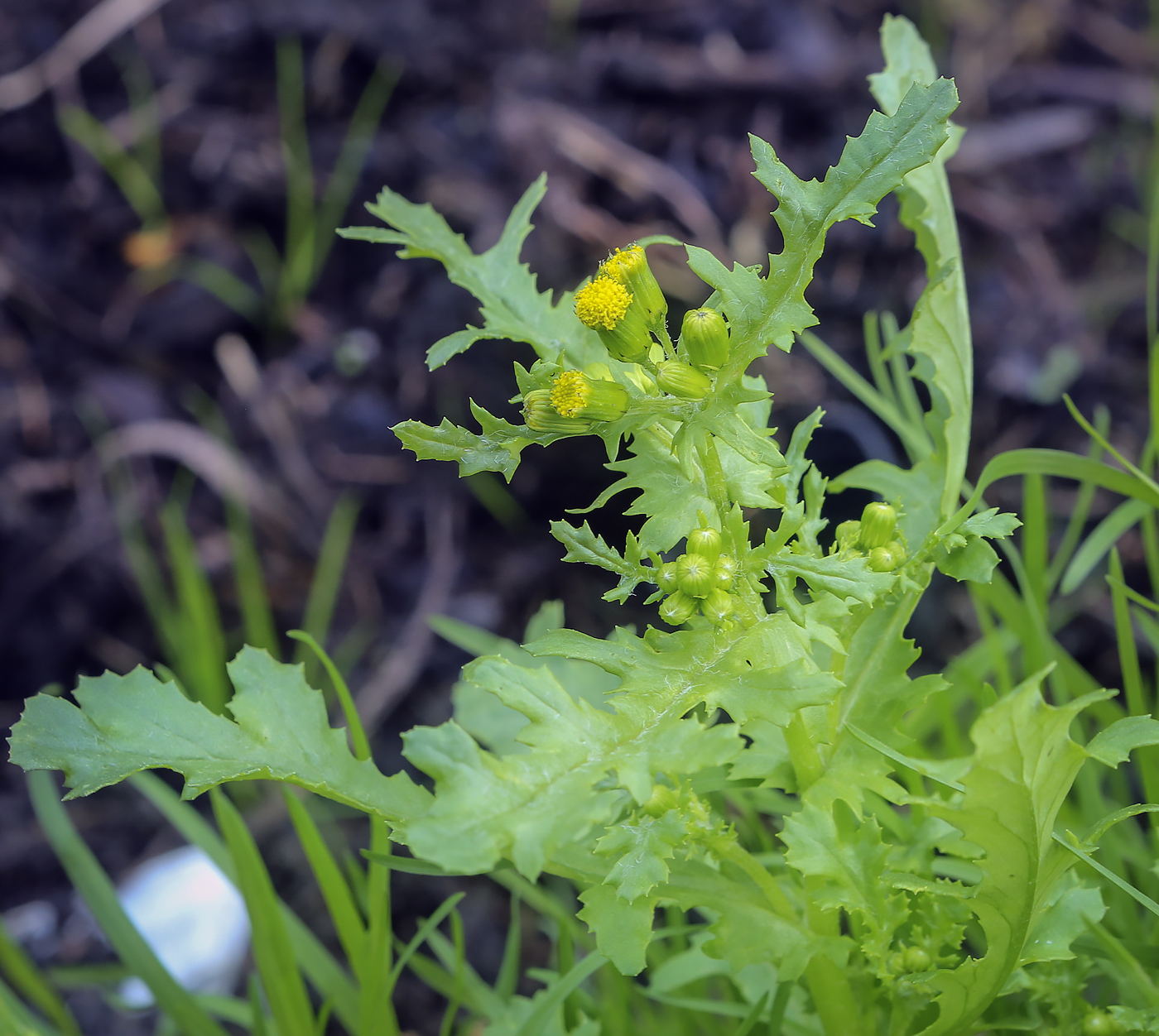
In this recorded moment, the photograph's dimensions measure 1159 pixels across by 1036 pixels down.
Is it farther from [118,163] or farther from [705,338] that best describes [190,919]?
[118,163]

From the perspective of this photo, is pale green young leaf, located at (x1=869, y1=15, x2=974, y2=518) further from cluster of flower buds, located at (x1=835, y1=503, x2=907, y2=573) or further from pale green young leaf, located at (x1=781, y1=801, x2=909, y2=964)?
pale green young leaf, located at (x1=781, y1=801, x2=909, y2=964)

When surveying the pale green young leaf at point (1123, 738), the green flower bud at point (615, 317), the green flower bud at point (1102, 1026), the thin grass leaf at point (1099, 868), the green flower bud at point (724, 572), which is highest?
the green flower bud at point (615, 317)

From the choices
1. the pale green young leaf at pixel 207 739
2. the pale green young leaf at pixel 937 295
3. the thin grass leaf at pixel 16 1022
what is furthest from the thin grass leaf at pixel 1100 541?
the thin grass leaf at pixel 16 1022

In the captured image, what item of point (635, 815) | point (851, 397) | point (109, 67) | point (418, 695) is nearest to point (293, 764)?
point (635, 815)

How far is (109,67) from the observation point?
2.71m

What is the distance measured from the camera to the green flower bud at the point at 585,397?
768 mm

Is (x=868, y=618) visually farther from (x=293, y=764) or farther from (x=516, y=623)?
(x=516, y=623)

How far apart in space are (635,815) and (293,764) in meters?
0.33

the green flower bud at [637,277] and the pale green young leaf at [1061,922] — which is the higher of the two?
the green flower bud at [637,277]

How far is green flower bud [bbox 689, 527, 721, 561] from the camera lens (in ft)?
2.67

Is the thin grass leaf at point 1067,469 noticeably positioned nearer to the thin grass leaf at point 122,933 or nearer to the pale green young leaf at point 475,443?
the pale green young leaf at point 475,443

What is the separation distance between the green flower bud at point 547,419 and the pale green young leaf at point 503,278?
0.16 metres

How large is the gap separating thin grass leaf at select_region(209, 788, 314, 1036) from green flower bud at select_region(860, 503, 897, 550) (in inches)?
30.2

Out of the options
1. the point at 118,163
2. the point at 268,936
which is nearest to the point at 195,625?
the point at 268,936
